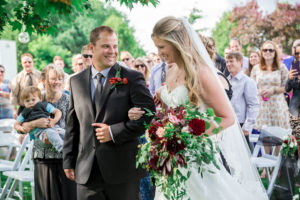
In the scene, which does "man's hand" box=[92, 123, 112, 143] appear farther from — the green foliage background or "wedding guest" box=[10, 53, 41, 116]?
the green foliage background

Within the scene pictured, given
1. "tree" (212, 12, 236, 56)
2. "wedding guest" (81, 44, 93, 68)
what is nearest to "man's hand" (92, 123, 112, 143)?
"wedding guest" (81, 44, 93, 68)

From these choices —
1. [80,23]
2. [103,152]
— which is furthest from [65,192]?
[80,23]

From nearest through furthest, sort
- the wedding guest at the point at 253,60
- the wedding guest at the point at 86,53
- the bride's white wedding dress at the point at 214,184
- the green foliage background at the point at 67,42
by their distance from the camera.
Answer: the bride's white wedding dress at the point at 214,184, the wedding guest at the point at 86,53, the wedding guest at the point at 253,60, the green foliage background at the point at 67,42

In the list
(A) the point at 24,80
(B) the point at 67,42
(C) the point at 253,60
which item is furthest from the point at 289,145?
(B) the point at 67,42

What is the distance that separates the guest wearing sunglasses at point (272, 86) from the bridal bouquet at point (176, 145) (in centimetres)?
497

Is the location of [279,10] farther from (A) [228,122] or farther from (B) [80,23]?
(A) [228,122]

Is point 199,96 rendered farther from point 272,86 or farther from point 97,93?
point 272,86

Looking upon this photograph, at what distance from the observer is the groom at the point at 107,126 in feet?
11.4

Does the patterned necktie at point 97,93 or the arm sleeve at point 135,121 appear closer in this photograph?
the arm sleeve at point 135,121

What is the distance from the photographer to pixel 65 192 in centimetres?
527

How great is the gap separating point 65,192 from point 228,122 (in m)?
3.00

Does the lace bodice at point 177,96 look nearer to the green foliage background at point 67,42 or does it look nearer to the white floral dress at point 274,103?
the white floral dress at point 274,103

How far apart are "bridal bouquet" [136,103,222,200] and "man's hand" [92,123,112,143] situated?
558mm

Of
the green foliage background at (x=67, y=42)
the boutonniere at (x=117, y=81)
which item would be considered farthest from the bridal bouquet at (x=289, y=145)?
the green foliage background at (x=67, y=42)
